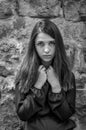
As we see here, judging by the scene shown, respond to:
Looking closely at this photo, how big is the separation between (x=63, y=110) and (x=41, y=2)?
107cm

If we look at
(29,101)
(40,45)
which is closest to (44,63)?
(40,45)

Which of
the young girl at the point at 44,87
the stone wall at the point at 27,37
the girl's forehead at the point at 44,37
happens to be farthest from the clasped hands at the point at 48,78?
the stone wall at the point at 27,37

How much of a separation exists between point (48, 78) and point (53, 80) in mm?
37

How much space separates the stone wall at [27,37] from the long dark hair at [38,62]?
1.60 feet

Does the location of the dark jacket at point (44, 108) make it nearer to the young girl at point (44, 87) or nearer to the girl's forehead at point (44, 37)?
the young girl at point (44, 87)

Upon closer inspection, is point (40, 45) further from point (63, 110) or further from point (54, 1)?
point (54, 1)

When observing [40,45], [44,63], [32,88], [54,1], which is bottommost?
[32,88]

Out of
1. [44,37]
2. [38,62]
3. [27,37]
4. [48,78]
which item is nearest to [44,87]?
[48,78]

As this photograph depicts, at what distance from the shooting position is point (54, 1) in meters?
2.56

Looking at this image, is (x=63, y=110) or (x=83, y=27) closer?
(x=63, y=110)

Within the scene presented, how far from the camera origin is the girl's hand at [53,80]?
6.31 ft

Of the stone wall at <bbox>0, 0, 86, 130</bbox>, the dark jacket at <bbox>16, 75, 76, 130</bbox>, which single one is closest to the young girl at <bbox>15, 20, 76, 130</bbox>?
the dark jacket at <bbox>16, 75, 76, 130</bbox>

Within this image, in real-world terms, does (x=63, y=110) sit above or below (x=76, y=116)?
above

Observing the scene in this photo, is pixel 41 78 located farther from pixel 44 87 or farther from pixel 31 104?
pixel 31 104
